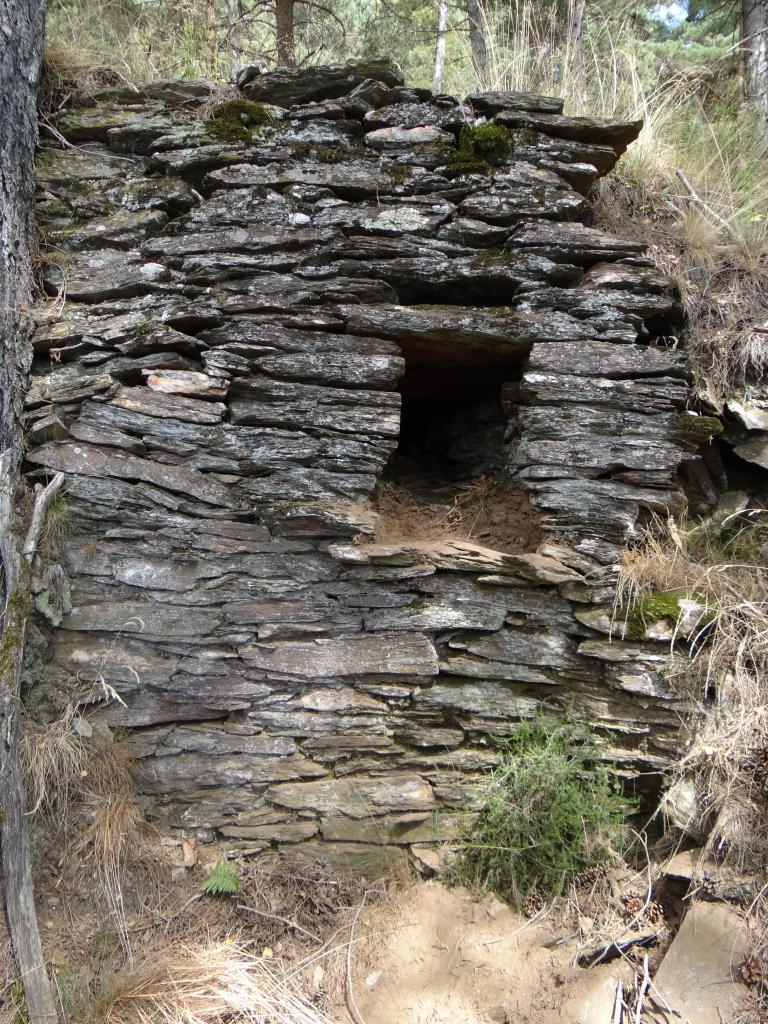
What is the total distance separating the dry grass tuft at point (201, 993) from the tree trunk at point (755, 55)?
25.3 ft

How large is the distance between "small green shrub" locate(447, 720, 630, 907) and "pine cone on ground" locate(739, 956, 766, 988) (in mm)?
683

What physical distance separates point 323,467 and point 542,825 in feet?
7.35

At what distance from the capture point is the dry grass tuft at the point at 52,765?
126 inches

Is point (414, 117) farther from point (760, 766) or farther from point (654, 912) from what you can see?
point (654, 912)

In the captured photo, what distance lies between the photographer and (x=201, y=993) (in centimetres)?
298

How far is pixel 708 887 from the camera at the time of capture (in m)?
3.07

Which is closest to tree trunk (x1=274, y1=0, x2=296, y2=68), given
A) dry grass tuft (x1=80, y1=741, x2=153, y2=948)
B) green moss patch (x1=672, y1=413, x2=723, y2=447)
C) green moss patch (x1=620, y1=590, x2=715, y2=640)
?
green moss patch (x1=672, y1=413, x2=723, y2=447)

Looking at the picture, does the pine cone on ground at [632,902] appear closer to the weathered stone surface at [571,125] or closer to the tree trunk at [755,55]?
the weathered stone surface at [571,125]

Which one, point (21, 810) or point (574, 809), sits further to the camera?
point (574, 809)

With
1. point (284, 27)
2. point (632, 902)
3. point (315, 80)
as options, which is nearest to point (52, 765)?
point (632, 902)

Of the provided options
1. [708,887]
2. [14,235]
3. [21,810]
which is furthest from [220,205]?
[708,887]

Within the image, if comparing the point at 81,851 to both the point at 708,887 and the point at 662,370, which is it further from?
the point at 662,370

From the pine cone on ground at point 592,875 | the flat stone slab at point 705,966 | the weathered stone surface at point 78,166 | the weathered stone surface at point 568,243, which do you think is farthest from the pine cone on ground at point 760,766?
the weathered stone surface at point 78,166

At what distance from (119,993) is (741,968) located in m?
2.78
